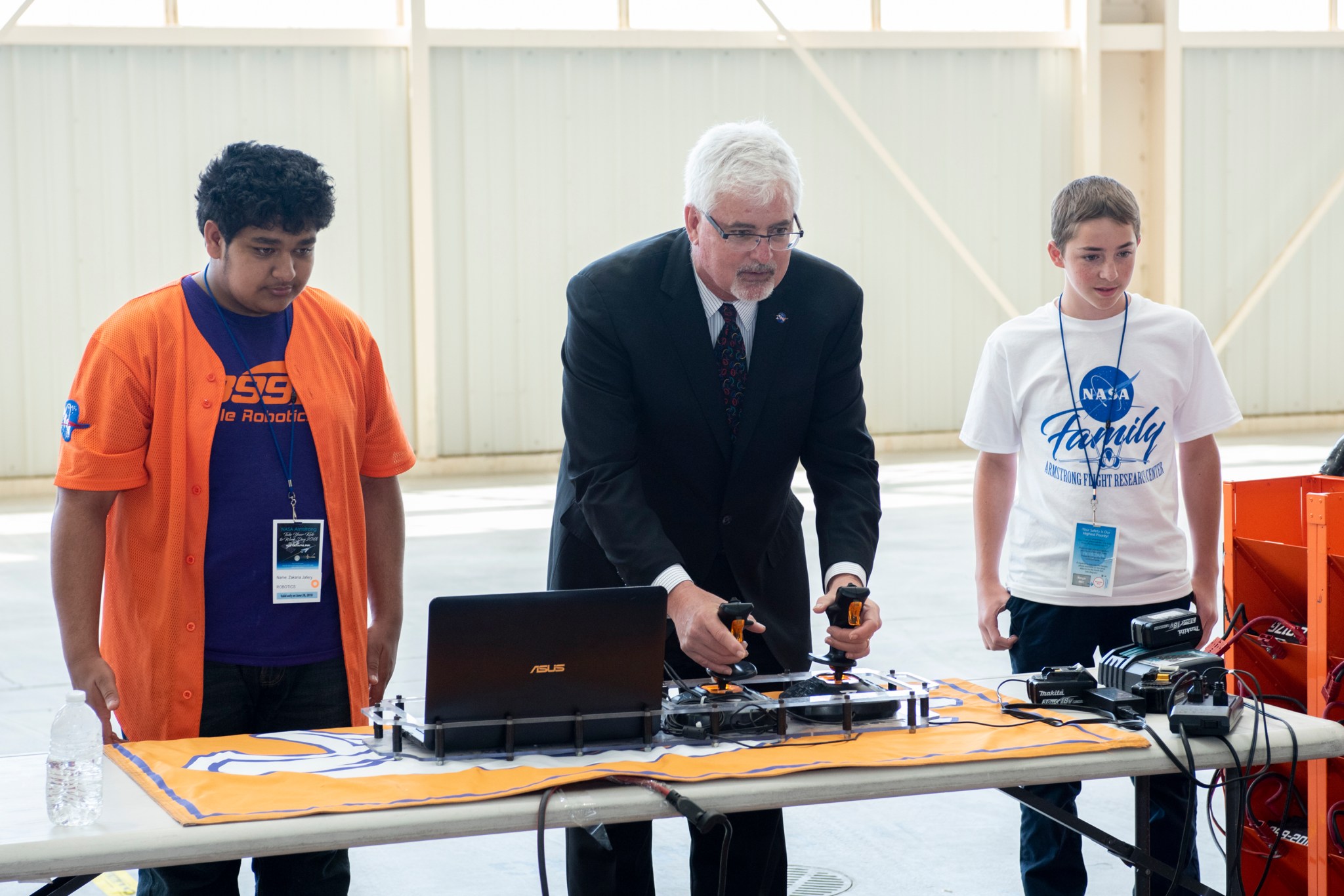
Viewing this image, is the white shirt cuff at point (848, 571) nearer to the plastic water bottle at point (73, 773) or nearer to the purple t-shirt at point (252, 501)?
the purple t-shirt at point (252, 501)

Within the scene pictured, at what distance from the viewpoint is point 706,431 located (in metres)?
2.05

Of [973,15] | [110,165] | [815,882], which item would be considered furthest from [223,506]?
[973,15]

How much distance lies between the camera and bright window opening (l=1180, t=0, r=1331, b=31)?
1082cm

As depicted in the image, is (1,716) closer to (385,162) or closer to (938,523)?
(938,523)

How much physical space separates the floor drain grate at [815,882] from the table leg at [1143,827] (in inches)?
39.4

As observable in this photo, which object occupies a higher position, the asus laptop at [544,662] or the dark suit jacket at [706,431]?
the dark suit jacket at [706,431]

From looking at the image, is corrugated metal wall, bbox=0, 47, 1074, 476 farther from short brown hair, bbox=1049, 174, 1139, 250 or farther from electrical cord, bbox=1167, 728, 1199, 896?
electrical cord, bbox=1167, 728, 1199, 896

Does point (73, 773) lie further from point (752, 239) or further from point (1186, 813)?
point (1186, 813)

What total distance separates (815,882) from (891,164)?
26.6ft

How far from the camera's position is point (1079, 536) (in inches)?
92.6

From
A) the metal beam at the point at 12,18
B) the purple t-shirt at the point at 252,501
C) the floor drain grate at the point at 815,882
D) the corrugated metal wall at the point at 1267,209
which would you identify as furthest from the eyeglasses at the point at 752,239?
the corrugated metal wall at the point at 1267,209

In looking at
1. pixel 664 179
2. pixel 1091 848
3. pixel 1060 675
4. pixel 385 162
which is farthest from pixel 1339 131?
pixel 1060 675

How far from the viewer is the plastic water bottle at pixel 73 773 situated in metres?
1.49

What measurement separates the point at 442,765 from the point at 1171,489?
4.64 ft
